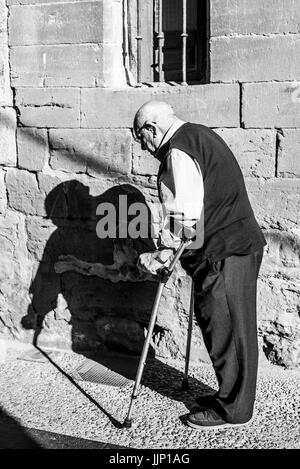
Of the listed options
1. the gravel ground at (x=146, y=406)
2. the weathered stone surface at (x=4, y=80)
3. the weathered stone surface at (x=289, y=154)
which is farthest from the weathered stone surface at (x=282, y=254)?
the weathered stone surface at (x=4, y=80)

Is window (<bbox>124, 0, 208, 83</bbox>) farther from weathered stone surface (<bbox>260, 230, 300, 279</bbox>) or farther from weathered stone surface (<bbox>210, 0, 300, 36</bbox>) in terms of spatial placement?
weathered stone surface (<bbox>260, 230, 300, 279</bbox>)

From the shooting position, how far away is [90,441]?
13.0ft

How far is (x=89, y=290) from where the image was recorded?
5.37 m

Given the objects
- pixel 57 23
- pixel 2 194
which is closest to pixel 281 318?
pixel 2 194

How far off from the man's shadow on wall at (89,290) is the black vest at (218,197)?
124 cm

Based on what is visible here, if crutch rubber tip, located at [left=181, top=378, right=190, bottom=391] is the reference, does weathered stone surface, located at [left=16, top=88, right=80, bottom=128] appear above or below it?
above

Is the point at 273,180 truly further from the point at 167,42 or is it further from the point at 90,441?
the point at 90,441

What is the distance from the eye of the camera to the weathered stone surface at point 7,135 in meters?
5.49

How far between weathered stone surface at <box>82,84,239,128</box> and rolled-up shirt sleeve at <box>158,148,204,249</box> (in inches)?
46.0

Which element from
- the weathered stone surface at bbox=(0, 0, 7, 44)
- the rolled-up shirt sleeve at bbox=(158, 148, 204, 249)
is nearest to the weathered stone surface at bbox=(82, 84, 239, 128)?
the weathered stone surface at bbox=(0, 0, 7, 44)

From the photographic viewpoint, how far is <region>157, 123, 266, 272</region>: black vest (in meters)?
3.80
